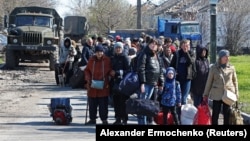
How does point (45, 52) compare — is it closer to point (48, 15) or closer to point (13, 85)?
point (48, 15)

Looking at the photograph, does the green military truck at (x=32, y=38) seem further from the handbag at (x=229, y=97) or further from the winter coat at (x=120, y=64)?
the handbag at (x=229, y=97)

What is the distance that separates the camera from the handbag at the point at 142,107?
1338 centimetres

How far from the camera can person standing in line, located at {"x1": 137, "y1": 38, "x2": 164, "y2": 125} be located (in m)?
13.8

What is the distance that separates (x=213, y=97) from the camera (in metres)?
13.3

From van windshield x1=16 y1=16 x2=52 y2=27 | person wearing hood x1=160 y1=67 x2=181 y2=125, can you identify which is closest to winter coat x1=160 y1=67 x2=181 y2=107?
person wearing hood x1=160 y1=67 x2=181 y2=125

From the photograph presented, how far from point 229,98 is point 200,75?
2017mm

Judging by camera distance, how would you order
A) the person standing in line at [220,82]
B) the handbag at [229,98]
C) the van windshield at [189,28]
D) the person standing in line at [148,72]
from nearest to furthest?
the handbag at [229,98] → the person standing in line at [220,82] → the person standing in line at [148,72] → the van windshield at [189,28]

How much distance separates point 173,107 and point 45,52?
20.4 meters

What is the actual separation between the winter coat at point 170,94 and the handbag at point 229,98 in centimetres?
128

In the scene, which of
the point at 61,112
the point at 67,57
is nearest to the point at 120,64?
the point at 61,112

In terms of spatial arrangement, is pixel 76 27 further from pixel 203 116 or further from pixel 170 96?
pixel 203 116

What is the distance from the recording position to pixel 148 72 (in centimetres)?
1388

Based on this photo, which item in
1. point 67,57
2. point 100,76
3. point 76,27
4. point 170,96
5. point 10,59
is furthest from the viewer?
point 76,27

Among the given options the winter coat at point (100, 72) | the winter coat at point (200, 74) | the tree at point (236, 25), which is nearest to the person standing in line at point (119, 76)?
the winter coat at point (100, 72)
